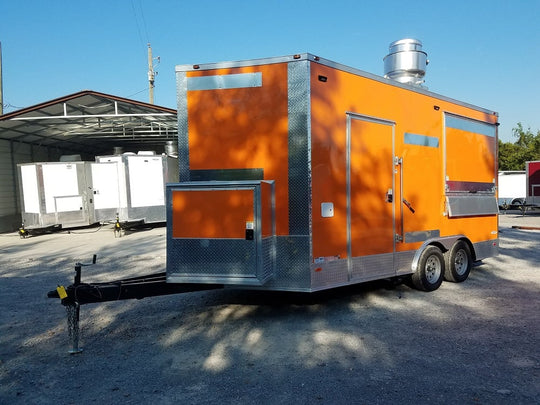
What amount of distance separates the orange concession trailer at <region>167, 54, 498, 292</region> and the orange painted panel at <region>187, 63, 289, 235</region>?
12 mm

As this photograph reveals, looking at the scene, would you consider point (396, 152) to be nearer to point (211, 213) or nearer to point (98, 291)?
point (211, 213)

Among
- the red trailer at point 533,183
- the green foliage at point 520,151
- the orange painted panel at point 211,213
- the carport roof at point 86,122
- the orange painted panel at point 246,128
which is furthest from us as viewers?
the green foliage at point 520,151

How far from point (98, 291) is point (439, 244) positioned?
501 centimetres

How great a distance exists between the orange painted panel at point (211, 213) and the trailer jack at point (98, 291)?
66 cm

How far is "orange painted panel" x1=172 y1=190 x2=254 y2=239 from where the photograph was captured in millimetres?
4520

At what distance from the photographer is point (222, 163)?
512 centimetres

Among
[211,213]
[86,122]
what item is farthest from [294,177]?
[86,122]

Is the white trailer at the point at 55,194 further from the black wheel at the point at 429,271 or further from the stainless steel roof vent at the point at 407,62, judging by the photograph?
the black wheel at the point at 429,271

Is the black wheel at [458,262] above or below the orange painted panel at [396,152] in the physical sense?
below

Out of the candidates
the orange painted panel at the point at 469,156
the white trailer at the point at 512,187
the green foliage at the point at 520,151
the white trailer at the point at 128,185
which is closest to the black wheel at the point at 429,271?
the orange painted panel at the point at 469,156

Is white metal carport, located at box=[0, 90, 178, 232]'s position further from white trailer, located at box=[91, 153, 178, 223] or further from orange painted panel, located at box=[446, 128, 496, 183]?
orange painted panel, located at box=[446, 128, 496, 183]

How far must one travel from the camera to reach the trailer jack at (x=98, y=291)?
431 cm

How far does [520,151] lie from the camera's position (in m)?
37.2

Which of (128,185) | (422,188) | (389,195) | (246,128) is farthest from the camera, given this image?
(128,185)
